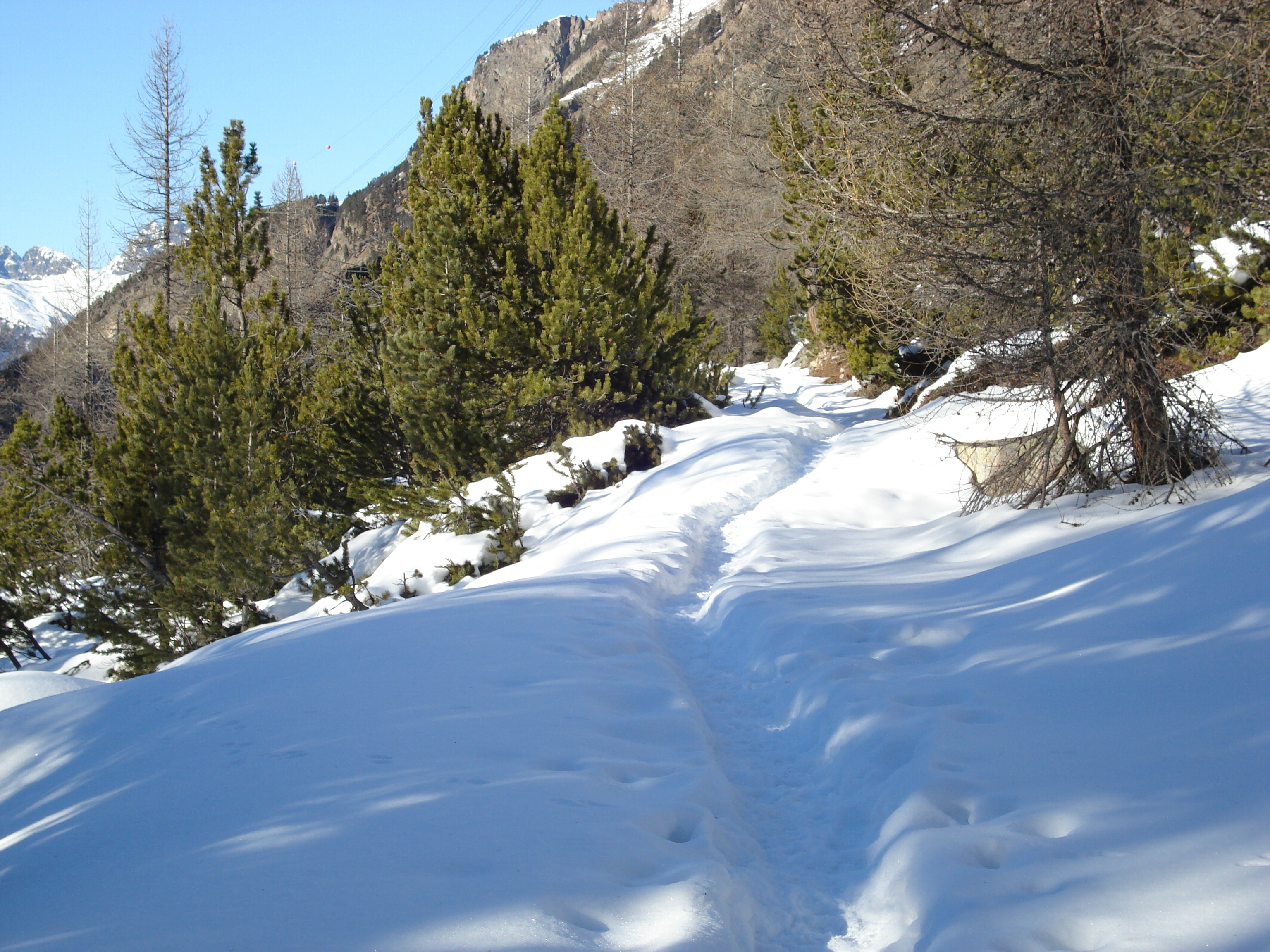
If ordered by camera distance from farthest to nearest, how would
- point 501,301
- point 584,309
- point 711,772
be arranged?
point 584,309, point 501,301, point 711,772

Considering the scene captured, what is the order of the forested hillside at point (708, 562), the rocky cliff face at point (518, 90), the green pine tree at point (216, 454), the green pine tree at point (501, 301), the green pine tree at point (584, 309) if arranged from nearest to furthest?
the forested hillside at point (708, 562) → the green pine tree at point (216, 454) → the green pine tree at point (501, 301) → the green pine tree at point (584, 309) → the rocky cliff face at point (518, 90)

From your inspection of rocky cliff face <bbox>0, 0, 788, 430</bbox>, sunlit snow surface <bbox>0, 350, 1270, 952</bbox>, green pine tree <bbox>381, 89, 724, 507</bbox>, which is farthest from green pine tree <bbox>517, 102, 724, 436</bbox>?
sunlit snow surface <bbox>0, 350, 1270, 952</bbox>

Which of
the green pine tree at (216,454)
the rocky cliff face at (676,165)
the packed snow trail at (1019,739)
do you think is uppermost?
the rocky cliff face at (676,165)

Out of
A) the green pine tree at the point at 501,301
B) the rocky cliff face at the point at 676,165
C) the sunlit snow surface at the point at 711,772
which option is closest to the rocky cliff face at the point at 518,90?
the rocky cliff face at the point at 676,165

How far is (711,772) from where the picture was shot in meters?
3.42

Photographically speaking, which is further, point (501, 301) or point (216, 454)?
point (501, 301)

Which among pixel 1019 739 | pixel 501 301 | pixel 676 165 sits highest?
pixel 676 165

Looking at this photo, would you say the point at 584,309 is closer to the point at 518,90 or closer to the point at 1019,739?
the point at 1019,739

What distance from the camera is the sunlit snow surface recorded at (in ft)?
7.25

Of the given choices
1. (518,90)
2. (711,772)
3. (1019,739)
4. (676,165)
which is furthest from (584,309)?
(518,90)

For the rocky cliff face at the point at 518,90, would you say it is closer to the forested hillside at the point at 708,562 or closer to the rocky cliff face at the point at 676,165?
the rocky cliff face at the point at 676,165

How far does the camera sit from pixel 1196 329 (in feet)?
33.6

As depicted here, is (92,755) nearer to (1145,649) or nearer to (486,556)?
(1145,649)

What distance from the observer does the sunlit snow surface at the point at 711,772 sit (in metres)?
2.21
